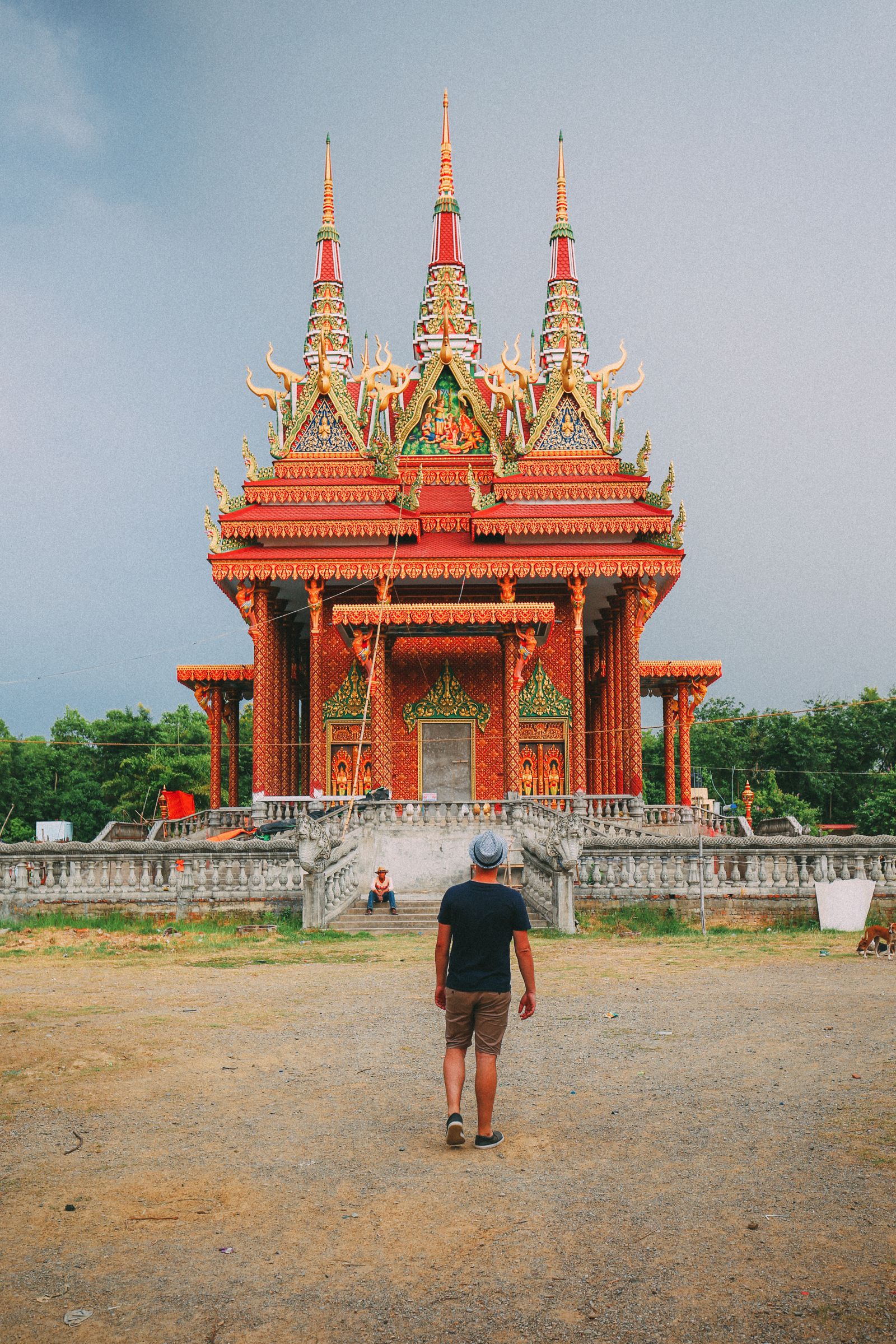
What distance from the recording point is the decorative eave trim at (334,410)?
1097 inches

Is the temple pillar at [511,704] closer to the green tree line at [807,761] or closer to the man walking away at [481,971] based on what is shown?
the man walking away at [481,971]

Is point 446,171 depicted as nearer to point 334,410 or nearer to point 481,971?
point 334,410

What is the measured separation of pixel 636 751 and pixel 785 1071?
Result: 722 inches

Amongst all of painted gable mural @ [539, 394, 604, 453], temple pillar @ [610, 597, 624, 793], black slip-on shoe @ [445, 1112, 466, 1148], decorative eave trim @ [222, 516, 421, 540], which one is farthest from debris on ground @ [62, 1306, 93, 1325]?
painted gable mural @ [539, 394, 604, 453]

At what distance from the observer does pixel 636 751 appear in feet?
82.4

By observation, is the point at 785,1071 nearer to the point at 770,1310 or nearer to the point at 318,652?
the point at 770,1310

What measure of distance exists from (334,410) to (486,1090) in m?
24.2

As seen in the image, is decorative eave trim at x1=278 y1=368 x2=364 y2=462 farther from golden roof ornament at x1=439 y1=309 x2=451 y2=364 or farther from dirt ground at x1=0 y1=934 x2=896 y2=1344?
dirt ground at x1=0 y1=934 x2=896 y2=1344

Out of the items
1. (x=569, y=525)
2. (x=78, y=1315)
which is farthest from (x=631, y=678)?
(x=78, y=1315)

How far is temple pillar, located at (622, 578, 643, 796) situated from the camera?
25.2 meters

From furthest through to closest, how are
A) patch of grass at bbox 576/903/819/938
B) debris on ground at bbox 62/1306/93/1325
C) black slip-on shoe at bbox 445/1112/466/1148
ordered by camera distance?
1. patch of grass at bbox 576/903/819/938
2. black slip-on shoe at bbox 445/1112/466/1148
3. debris on ground at bbox 62/1306/93/1325

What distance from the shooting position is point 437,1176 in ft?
16.8

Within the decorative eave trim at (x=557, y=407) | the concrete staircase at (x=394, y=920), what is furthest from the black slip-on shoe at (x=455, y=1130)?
the decorative eave trim at (x=557, y=407)

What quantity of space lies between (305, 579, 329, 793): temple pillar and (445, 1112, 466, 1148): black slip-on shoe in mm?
19050
